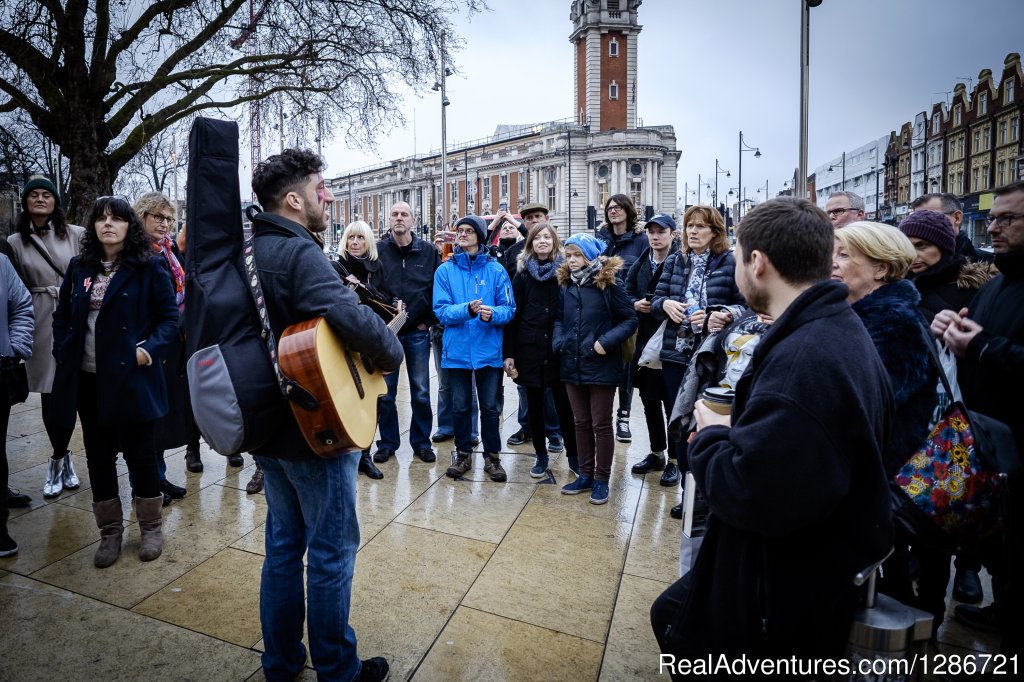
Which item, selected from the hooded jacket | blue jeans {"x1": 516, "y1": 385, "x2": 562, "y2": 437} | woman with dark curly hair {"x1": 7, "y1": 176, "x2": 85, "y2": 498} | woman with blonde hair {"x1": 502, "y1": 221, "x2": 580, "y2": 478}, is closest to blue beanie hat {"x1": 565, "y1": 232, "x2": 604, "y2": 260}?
woman with blonde hair {"x1": 502, "y1": 221, "x2": 580, "y2": 478}

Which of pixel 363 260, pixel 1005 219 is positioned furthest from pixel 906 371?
pixel 363 260

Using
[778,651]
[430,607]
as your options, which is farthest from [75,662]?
[778,651]

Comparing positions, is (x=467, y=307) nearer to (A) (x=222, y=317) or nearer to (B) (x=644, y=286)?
(B) (x=644, y=286)

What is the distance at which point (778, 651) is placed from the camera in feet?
5.24

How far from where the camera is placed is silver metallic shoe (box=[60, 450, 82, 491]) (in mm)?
4645

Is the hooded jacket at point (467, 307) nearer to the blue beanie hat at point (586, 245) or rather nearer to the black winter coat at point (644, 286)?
the blue beanie hat at point (586, 245)

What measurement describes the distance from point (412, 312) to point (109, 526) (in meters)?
2.75

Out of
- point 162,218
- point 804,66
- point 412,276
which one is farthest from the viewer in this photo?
point 804,66

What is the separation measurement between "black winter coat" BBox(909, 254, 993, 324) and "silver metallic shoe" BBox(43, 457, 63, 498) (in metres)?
5.74

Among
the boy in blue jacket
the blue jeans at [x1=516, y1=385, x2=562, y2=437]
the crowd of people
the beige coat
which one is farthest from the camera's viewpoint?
the blue jeans at [x1=516, y1=385, x2=562, y2=437]

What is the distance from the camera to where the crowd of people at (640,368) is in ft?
5.08

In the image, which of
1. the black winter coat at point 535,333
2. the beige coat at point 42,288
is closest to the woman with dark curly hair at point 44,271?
the beige coat at point 42,288

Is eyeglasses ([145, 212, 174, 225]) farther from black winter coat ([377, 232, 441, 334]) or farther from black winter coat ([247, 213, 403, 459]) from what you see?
black winter coat ([247, 213, 403, 459])

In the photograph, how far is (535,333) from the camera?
4.98m
